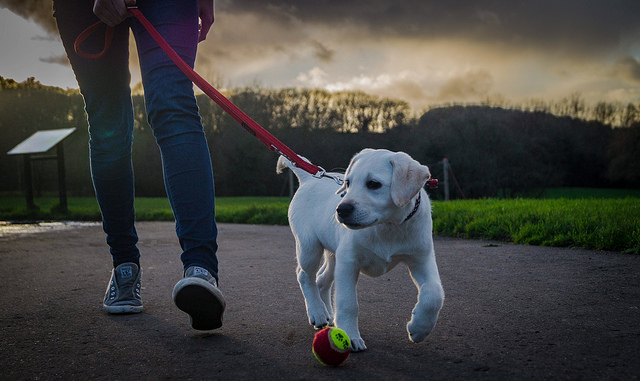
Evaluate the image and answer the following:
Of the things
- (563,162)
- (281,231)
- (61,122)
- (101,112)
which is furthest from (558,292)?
(61,122)

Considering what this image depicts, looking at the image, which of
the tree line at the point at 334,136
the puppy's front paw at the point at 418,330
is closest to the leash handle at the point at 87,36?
the puppy's front paw at the point at 418,330

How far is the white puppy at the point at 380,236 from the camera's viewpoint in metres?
2.50

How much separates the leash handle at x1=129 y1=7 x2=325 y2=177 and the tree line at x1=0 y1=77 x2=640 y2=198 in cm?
2041

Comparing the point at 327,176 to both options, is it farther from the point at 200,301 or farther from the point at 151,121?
the point at 200,301

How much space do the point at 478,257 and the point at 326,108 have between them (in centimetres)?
2453

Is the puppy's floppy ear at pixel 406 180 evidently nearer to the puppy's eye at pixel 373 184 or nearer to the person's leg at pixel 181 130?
the puppy's eye at pixel 373 184

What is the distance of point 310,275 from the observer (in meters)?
3.19

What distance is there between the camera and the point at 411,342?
2.53 meters

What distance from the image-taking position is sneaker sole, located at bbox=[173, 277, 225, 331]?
2.47 m

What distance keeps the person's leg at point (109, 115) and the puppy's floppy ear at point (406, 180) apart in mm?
1738

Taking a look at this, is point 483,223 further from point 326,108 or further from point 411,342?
point 326,108

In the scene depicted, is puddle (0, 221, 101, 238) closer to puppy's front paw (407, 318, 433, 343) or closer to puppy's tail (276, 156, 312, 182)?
puppy's tail (276, 156, 312, 182)

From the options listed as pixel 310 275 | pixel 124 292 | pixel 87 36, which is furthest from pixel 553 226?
pixel 87 36

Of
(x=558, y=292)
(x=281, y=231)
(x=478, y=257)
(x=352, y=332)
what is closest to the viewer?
(x=352, y=332)
